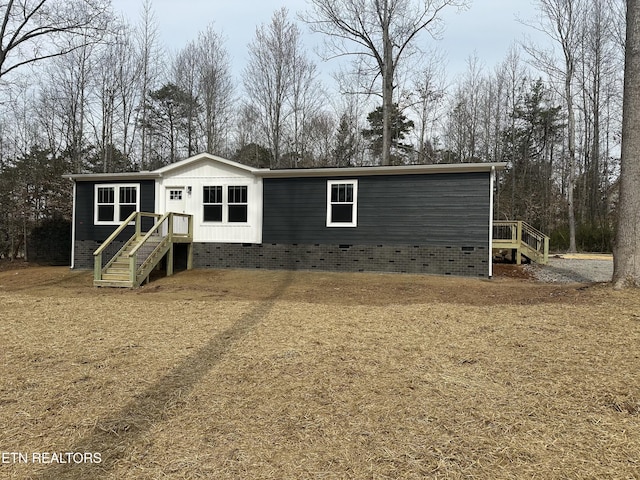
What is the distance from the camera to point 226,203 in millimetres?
13539

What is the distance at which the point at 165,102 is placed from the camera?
26.2 m

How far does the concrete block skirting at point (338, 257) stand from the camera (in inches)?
466

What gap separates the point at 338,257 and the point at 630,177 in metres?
7.57

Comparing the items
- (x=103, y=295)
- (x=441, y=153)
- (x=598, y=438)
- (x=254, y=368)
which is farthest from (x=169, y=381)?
(x=441, y=153)

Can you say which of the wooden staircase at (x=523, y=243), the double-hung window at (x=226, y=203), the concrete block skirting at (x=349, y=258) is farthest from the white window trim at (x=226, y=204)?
the wooden staircase at (x=523, y=243)

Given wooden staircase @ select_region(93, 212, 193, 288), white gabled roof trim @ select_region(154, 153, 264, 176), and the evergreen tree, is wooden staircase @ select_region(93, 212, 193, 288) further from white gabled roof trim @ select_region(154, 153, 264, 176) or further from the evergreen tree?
the evergreen tree

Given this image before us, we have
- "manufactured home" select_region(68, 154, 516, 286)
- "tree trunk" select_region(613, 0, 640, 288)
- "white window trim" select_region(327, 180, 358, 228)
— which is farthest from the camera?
"white window trim" select_region(327, 180, 358, 228)

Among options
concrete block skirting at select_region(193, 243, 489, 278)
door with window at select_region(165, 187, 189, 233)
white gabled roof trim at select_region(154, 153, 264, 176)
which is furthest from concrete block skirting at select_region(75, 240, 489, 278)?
white gabled roof trim at select_region(154, 153, 264, 176)

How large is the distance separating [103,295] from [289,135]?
63.3 feet

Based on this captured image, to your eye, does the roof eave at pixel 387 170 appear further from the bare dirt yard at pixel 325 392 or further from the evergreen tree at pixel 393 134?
the evergreen tree at pixel 393 134

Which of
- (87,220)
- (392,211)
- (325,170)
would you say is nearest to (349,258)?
(392,211)

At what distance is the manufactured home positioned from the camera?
11.7 m

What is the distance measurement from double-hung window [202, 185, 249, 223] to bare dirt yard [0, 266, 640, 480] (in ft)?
23.4

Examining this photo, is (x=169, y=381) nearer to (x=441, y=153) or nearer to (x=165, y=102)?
(x=165, y=102)
